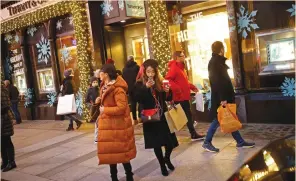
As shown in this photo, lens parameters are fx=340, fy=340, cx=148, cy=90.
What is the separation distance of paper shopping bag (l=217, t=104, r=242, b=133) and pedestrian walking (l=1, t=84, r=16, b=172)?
13.0 ft

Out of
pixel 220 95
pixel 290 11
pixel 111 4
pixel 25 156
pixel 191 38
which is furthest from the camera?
pixel 111 4

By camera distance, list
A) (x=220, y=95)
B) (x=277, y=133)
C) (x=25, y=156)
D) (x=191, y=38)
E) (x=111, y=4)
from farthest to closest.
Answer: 1. (x=111, y=4)
2. (x=191, y=38)
3. (x=25, y=156)
4. (x=277, y=133)
5. (x=220, y=95)

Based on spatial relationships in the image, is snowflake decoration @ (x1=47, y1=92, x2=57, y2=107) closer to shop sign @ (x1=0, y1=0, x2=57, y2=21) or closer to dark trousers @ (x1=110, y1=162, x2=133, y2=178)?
shop sign @ (x1=0, y1=0, x2=57, y2=21)

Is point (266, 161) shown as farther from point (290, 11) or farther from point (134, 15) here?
point (134, 15)

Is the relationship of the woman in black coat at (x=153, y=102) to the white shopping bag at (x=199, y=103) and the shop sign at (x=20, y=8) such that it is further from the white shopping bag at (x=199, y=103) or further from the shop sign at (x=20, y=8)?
the shop sign at (x=20, y=8)

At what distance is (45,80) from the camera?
13.6 metres

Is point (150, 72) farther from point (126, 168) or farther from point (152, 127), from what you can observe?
point (126, 168)

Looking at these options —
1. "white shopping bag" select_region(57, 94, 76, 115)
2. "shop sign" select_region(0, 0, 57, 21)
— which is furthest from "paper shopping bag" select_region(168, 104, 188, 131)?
"shop sign" select_region(0, 0, 57, 21)

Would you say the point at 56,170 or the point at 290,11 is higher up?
the point at 290,11

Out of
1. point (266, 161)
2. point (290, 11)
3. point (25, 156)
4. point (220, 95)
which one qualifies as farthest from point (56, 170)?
point (290, 11)

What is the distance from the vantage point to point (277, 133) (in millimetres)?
6668

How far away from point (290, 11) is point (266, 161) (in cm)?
573

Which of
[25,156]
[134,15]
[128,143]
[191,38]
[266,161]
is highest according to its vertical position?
[134,15]

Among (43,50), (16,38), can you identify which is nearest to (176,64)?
(43,50)
